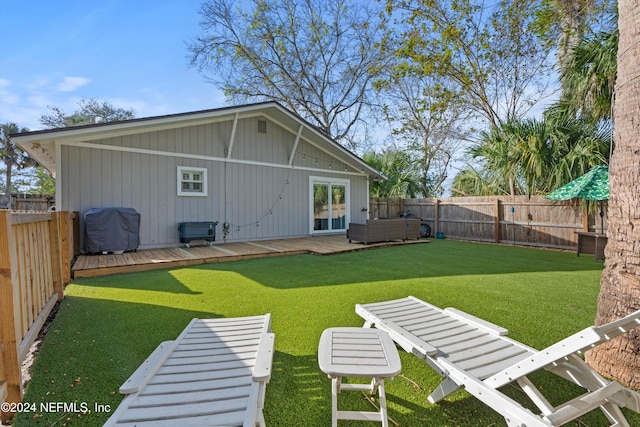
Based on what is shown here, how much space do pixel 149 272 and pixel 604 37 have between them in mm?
10661

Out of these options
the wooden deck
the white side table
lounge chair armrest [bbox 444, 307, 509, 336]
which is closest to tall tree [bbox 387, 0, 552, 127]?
the wooden deck

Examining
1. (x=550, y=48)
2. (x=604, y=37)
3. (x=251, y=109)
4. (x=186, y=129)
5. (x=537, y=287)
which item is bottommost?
(x=537, y=287)

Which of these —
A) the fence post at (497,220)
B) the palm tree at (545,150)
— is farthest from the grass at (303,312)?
the fence post at (497,220)

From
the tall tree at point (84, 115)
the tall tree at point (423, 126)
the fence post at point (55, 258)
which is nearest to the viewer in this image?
the fence post at point (55, 258)

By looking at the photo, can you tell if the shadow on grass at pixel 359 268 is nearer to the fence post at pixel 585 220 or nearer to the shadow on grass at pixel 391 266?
the shadow on grass at pixel 391 266

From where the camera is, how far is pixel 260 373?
1.50 m

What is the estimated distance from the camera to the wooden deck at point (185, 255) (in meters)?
5.32

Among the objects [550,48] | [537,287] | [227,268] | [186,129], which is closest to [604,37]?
[550,48]

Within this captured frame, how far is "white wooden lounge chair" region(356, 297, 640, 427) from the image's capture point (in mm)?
1302

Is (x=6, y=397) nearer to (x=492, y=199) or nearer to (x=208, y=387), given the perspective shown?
(x=208, y=387)

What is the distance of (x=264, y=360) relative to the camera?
1641 mm

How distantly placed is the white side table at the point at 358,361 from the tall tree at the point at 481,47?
34.7 feet

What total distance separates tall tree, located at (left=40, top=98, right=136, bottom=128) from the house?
56.3 ft

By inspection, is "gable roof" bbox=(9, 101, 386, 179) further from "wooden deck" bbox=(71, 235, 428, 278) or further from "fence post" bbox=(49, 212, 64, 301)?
"fence post" bbox=(49, 212, 64, 301)
